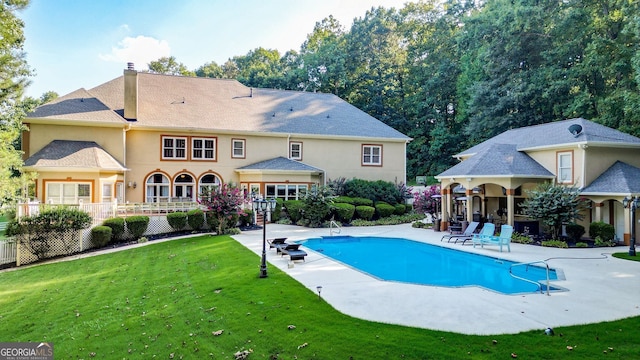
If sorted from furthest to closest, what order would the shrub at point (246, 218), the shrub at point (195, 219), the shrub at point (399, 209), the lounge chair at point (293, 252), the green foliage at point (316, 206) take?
the shrub at point (399, 209) < the green foliage at point (316, 206) < the shrub at point (246, 218) < the shrub at point (195, 219) < the lounge chair at point (293, 252)

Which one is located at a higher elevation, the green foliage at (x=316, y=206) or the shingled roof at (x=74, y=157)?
the shingled roof at (x=74, y=157)

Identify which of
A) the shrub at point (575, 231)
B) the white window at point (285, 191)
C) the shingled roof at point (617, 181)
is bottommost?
the shrub at point (575, 231)

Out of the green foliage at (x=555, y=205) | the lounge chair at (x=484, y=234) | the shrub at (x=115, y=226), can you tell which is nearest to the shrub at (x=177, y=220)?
the shrub at (x=115, y=226)

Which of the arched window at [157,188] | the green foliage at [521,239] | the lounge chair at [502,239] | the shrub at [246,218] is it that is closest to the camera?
the lounge chair at [502,239]

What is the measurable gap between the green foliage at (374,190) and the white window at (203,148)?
9.74 meters

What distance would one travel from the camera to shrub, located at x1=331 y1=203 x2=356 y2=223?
23.2 m

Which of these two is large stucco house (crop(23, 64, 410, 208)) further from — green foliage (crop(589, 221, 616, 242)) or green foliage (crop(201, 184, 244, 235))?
green foliage (crop(589, 221, 616, 242))

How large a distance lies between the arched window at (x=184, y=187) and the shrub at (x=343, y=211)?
31.2 feet

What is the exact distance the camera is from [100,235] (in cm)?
1684

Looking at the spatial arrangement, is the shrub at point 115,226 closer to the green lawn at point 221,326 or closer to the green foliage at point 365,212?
the green lawn at point 221,326

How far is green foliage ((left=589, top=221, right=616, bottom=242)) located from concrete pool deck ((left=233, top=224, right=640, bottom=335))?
413cm

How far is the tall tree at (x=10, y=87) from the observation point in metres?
16.0

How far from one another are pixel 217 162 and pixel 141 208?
274 inches

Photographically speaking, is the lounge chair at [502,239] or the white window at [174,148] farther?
the white window at [174,148]
